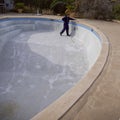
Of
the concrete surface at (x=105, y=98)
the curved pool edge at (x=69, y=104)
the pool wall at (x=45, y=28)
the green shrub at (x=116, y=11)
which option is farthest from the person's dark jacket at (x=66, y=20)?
the curved pool edge at (x=69, y=104)

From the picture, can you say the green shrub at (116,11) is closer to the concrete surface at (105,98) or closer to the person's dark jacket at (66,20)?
the person's dark jacket at (66,20)

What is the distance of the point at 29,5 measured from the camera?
1669 centimetres

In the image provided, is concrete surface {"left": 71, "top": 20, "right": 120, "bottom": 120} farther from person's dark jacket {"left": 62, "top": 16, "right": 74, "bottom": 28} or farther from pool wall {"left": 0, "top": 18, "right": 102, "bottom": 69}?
person's dark jacket {"left": 62, "top": 16, "right": 74, "bottom": 28}

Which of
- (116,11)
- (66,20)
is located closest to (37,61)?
(66,20)

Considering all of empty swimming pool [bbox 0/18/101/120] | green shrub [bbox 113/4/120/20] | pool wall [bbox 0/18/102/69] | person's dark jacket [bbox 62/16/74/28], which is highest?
green shrub [bbox 113/4/120/20]

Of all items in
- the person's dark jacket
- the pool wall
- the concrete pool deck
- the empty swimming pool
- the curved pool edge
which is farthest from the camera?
the person's dark jacket

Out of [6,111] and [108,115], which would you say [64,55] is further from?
[108,115]

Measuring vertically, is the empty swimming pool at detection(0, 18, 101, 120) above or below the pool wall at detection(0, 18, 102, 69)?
below

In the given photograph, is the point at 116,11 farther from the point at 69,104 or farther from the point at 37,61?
the point at 69,104

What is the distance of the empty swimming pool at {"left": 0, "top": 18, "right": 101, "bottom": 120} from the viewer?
19.7 ft

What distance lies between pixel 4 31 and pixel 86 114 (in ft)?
30.2

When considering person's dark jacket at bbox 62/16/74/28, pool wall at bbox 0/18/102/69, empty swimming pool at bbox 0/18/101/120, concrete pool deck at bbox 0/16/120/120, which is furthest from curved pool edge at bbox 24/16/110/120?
person's dark jacket at bbox 62/16/74/28

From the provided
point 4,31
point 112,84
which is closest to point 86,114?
point 112,84

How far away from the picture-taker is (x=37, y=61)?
8.70 meters
